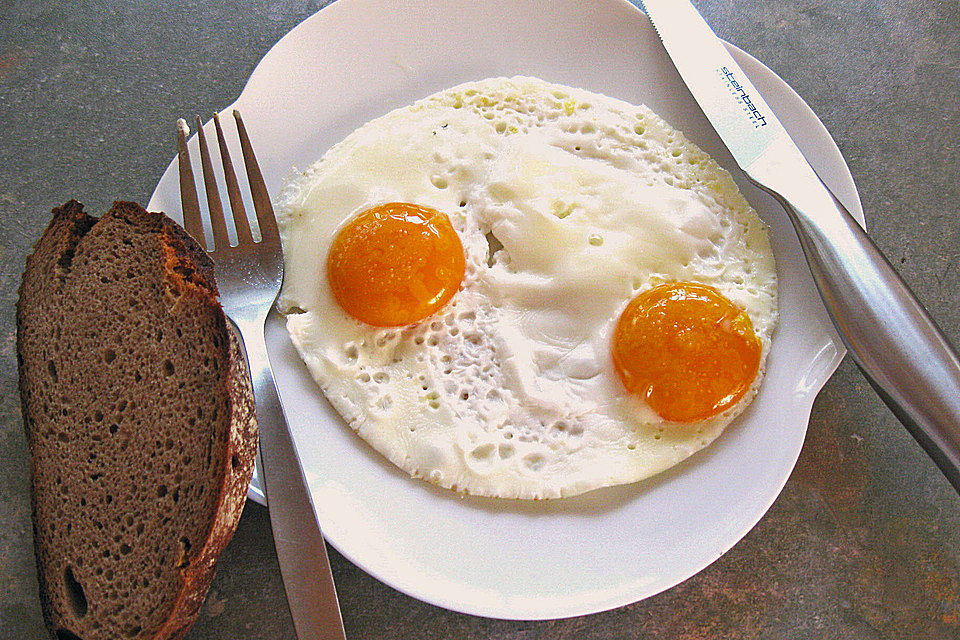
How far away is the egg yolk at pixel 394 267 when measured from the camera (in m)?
1.92

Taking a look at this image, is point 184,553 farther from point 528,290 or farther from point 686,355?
point 686,355

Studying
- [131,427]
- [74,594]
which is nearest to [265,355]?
[131,427]

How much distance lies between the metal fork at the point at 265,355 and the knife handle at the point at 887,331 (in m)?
1.41

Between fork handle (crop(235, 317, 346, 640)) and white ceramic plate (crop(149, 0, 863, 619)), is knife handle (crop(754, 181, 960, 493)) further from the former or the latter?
fork handle (crop(235, 317, 346, 640))

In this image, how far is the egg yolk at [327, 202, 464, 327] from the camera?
192cm

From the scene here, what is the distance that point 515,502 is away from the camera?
1.81 metres

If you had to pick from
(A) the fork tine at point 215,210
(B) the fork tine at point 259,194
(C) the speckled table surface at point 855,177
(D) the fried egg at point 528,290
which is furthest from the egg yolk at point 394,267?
(C) the speckled table surface at point 855,177

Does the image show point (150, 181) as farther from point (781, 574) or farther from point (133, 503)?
point (781, 574)

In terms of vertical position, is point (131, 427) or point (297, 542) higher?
point (131, 427)

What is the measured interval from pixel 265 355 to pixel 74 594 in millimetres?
698

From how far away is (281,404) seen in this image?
1827 millimetres

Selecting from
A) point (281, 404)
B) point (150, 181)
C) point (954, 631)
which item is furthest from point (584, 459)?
point (150, 181)

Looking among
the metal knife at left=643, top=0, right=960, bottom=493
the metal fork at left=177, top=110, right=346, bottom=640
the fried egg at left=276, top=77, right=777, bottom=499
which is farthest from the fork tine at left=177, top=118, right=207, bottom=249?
the metal knife at left=643, top=0, right=960, bottom=493

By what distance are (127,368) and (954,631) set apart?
216 cm
